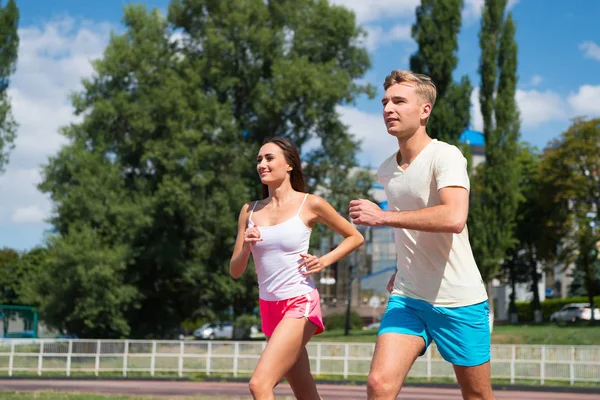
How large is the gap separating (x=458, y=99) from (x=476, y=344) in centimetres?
3828

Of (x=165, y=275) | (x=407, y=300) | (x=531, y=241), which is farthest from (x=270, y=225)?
(x=531, y=241)

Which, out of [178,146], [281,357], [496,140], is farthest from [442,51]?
[281,357]

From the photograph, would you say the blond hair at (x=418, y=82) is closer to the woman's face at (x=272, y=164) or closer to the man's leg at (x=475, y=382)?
the woman's face at (x=272, y=164)

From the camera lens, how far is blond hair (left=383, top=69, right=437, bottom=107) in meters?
4.98

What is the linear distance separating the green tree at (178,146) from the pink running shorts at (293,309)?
1230 inches

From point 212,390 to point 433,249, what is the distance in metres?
17.9

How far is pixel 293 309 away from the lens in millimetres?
5809

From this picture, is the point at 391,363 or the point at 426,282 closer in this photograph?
the point at 391,363

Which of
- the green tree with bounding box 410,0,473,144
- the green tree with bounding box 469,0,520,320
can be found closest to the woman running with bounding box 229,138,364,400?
the green tree with bounding box 410,0,473,144

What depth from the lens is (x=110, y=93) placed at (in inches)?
1603

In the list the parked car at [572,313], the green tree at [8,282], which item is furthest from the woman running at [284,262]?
the green tree at [8,282]

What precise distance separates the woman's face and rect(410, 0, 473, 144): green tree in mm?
36095

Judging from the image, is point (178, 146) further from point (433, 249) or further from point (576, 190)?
point (433, 249)

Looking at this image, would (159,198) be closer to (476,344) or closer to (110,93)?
(110,93)
